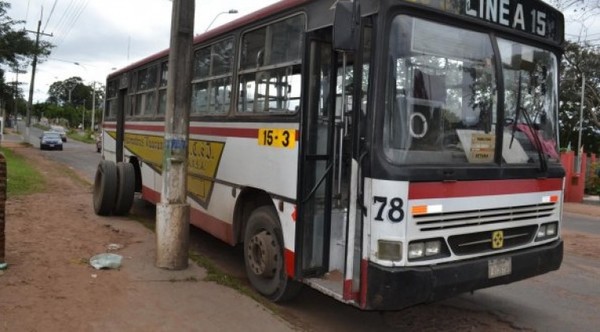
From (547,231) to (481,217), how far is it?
1.02 meters

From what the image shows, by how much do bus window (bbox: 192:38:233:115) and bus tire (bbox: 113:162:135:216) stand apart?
248 centimetres

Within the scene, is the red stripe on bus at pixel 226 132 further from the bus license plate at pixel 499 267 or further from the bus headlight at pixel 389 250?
the bus license plate at pixel 499 267

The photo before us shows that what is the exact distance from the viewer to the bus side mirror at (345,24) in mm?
4141

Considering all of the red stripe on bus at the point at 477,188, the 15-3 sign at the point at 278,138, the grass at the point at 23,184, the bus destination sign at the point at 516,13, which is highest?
the bus destination sign at the point at 516,13

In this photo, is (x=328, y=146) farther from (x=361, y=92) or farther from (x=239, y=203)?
(x=239, y=203)

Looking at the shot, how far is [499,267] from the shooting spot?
15.0 feet

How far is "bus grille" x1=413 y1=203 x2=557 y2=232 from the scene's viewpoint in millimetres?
4211

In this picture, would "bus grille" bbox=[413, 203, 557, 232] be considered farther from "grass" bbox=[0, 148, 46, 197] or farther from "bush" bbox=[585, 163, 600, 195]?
"bush" bbox=[585, 163, 600, 195]

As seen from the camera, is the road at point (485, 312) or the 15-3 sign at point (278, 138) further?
the road at point (485, 312)

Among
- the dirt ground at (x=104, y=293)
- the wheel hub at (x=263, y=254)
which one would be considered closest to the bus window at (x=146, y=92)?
the dirt ground at (x=104, y=293)

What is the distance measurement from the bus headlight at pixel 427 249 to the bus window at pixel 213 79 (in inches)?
122

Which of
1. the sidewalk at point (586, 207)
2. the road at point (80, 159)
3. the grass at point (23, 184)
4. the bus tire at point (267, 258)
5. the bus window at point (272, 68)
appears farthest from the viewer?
the road at point (80, 159)

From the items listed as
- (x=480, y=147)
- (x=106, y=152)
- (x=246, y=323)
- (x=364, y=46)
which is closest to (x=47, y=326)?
(x=246, y=323)

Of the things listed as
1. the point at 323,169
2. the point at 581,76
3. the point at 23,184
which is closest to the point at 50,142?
the point at 23,184
